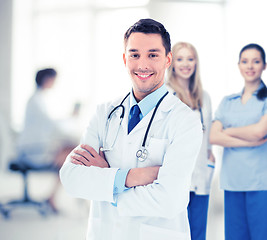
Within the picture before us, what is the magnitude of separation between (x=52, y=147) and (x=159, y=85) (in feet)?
7.81

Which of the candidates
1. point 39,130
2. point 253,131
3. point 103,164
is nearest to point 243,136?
point 253,131

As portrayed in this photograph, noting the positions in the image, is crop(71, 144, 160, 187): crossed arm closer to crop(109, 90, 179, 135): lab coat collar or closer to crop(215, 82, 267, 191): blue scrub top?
crop(109, 90, 179, 135): lab coat collar

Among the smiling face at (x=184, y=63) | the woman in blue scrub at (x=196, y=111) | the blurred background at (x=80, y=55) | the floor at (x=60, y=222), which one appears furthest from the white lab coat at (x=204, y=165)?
the blurred background at (x=80, y=55)

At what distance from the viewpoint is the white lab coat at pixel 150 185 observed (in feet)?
3.52

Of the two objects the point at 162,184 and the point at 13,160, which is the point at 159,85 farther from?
the point at 13,160

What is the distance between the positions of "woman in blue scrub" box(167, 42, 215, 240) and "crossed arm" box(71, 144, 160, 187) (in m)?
0.75

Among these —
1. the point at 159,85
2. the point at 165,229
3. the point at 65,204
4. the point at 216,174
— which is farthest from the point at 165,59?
the point at 65,204

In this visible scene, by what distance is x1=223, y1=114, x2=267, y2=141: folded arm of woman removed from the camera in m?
1.76

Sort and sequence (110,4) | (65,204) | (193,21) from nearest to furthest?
(193,21) → (65,204) → (110,4)

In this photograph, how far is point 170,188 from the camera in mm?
1067

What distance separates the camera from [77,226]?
9.94 ft

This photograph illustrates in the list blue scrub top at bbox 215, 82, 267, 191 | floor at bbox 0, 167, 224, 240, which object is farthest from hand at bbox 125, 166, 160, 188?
floor at bbox 0, 167, 224, 240

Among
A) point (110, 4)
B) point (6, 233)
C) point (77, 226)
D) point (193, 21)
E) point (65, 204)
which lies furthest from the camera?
point (110, 4)

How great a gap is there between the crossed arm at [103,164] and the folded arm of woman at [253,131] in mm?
836
